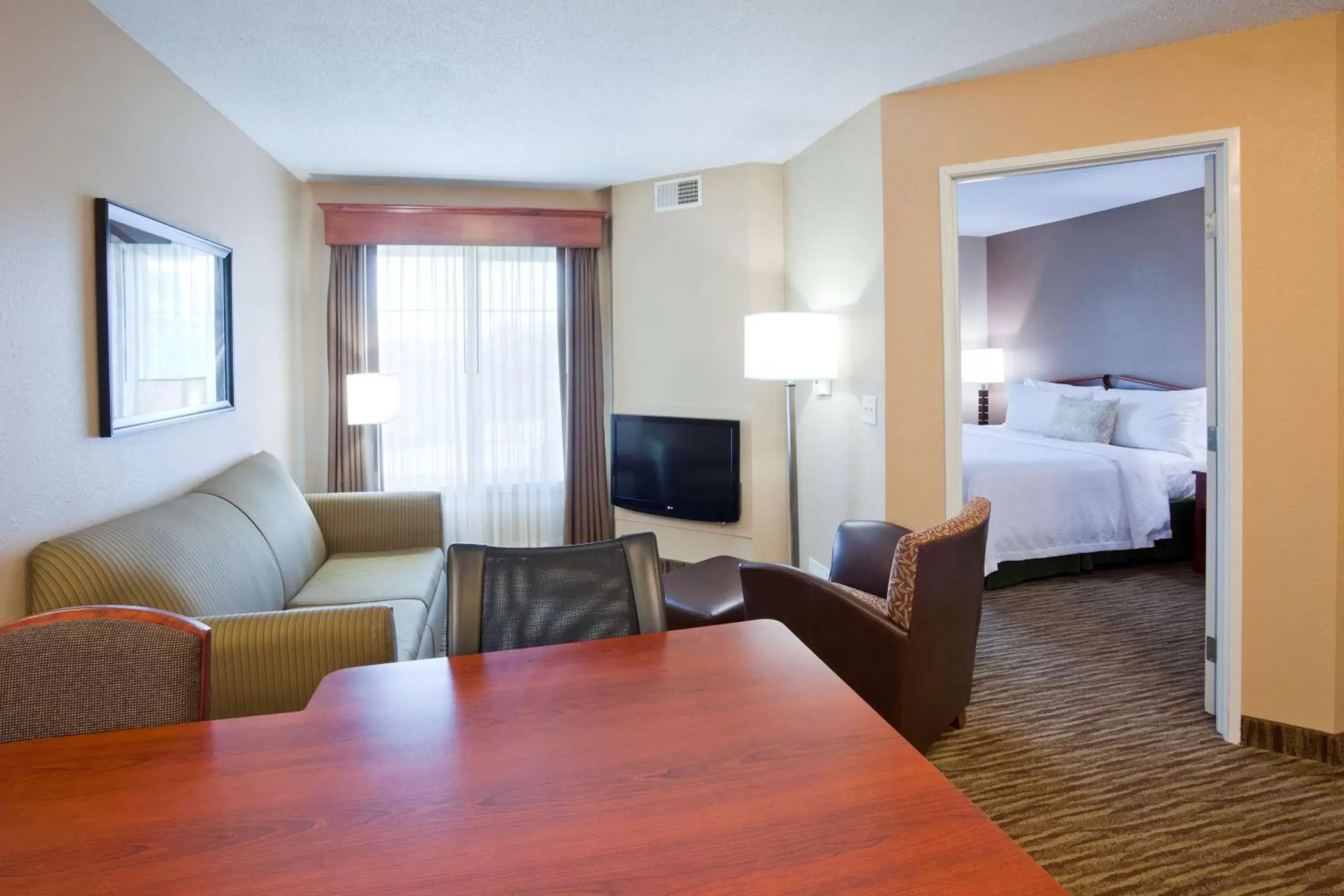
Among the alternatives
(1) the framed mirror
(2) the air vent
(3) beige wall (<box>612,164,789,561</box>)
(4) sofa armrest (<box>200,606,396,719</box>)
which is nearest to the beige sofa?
(4) sofa armrest (<box>200,606,396,719</box>)

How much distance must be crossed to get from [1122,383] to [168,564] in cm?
614

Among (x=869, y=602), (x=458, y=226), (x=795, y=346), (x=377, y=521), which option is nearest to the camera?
(x=869, y=602)

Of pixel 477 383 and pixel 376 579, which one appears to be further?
pixel 477 383

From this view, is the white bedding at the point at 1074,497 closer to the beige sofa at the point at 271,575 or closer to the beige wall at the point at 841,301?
the beige wall at the point at 841,301

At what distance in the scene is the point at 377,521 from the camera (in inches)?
159

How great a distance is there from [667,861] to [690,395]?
12.8 feet

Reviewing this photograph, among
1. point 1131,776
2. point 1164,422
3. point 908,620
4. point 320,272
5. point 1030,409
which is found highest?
point 320,272

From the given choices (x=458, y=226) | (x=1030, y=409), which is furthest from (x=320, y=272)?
(x=1030, y=409)

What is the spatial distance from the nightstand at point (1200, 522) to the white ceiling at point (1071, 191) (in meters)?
1.68

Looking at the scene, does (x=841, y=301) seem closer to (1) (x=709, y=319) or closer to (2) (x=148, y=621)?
(1) (x=709, y=319)

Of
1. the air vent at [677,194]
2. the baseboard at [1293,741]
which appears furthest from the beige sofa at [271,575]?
the baseboard at [1293,741]

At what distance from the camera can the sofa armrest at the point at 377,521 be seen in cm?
403

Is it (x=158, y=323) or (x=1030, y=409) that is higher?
(x=158, y=323)

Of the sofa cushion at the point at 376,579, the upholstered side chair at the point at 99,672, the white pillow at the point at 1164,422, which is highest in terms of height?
the white pillow at the point at 1164,422
